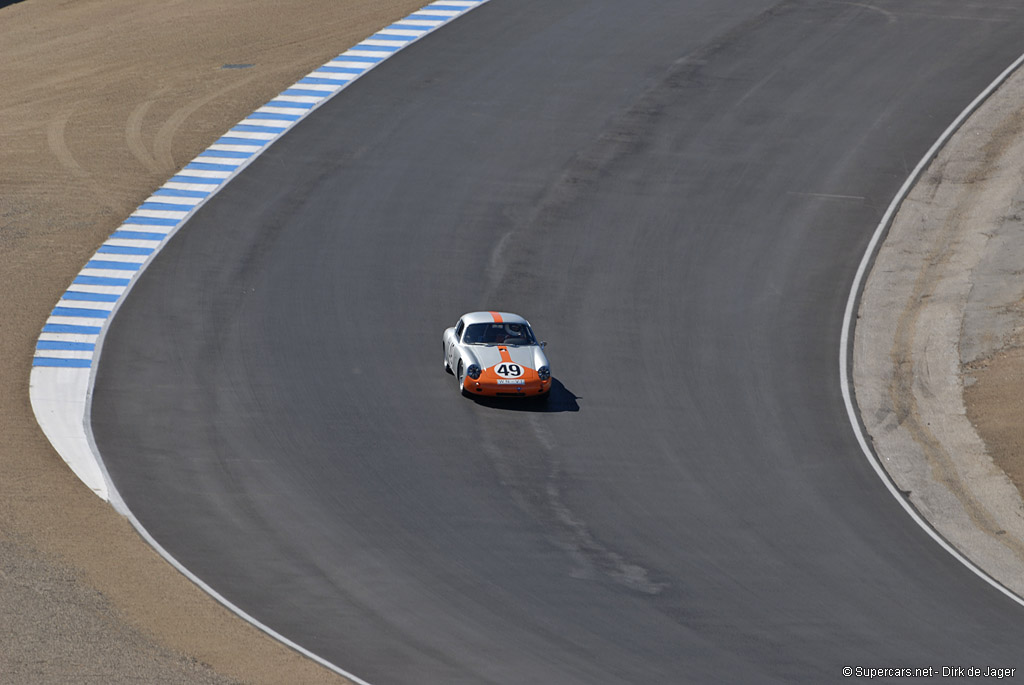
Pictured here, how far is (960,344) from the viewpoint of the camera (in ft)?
107

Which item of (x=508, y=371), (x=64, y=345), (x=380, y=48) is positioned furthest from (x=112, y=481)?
(x=380, y=48)

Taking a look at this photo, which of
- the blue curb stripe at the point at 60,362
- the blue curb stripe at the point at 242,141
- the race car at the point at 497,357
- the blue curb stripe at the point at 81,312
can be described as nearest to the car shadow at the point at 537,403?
the race car at the point at 497,357

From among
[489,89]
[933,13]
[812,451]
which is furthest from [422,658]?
[933,13]

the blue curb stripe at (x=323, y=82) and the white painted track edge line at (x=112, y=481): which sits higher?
the blue curb stripe at (x=323, y=82)

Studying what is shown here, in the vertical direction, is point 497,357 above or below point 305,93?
below

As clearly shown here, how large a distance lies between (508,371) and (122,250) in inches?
488

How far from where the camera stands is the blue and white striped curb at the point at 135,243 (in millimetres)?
28172

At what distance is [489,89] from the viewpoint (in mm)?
44500

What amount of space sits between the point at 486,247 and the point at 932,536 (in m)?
14.9

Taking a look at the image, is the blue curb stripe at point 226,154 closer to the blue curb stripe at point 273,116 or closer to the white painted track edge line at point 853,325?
the blue curb stripe at point 273,116

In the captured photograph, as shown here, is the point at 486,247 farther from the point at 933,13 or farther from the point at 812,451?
the point at 933,13

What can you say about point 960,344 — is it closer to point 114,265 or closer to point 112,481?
point 112,481

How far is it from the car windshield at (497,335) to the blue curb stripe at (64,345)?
27.7 ft

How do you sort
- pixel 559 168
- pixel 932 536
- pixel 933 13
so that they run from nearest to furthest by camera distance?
pixel 932 536, pixel 559 168, pixel 933 13
